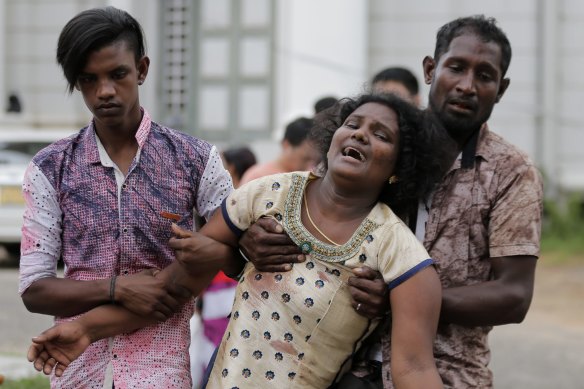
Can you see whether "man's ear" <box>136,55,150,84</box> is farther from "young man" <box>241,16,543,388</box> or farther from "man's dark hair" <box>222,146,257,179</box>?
"man's dark hair" <box>222,146,257,179</box>

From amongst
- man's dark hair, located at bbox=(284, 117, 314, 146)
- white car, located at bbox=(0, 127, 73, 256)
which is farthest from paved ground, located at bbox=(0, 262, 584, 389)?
man's dark hair, located at bbox=(284, 117, 314, 146)

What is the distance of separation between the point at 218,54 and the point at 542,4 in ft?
16.3

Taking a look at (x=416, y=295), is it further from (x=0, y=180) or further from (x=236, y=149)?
(x=0, y=180)

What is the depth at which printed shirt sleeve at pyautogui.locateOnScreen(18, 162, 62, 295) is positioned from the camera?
3.12 meters

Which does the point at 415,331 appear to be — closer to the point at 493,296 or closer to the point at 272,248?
the point at 493,296

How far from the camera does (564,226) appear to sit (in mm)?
14156

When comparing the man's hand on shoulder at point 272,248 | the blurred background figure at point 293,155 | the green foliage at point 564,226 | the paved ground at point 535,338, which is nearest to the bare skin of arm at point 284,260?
the man's hand on shoulder at point 272,248

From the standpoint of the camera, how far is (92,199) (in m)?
3.13

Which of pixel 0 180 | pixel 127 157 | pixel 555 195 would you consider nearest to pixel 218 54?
pixel 0 180

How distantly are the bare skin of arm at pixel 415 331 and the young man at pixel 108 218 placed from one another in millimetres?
701

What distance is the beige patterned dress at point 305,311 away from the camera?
9.69 ft

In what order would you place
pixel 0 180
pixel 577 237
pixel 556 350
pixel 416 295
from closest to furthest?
1. pixel 416 295
2. pixel 556 350
3. pixel 0 180
4. pixel 577 237

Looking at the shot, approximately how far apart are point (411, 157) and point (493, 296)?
0.49 metres

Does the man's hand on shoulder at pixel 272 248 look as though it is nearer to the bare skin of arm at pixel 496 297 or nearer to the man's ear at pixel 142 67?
the bare skin of arm at pixel 496 297
